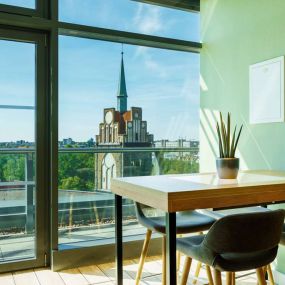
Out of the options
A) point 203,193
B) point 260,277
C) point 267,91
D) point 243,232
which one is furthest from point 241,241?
point 267,91

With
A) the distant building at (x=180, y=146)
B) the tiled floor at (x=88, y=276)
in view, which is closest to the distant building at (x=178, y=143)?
the distant building at (x=180, y=146)

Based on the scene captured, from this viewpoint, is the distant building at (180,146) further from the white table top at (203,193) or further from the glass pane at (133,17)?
the white table top at (203,193)

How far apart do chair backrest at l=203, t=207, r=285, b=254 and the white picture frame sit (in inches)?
49.2

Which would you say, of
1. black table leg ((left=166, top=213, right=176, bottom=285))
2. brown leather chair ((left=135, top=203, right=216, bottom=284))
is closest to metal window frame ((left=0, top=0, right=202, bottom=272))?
brown leather chair ((left=135, top=203, right=216, bottom=284))

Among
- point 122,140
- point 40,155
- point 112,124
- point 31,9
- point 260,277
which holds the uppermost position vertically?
point 31,9

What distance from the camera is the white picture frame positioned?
2646 mm

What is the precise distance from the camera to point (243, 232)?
62.7 inches

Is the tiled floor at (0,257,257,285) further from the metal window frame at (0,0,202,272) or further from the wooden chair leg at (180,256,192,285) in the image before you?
the wooden chair leg at (180,256,192,285)

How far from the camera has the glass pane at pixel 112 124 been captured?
3.16 m

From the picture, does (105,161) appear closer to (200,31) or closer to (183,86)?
(183,86)

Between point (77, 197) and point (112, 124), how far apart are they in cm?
78

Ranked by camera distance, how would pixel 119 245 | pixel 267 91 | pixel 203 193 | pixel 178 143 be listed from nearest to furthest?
1. pixel 203 193
2. pixel 119 245
3. pixel 267 91
4. pixel 178 143

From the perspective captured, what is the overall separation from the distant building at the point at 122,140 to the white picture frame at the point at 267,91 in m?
1.11

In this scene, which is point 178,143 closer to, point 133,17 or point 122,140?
point 122,140
